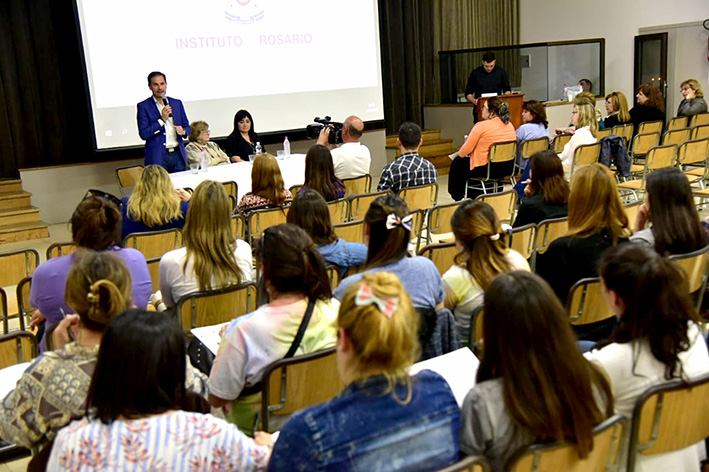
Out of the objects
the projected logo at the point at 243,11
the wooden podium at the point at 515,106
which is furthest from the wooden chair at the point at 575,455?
the wooden podium at the point at 515,106

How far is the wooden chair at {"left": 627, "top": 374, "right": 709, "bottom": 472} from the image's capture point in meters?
1.93

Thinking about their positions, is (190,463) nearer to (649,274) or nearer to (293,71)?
(649,274)

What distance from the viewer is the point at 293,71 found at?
9430 millimetres

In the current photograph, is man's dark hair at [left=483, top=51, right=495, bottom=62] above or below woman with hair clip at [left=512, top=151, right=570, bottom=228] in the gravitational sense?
above

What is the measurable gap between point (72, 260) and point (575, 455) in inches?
92.7

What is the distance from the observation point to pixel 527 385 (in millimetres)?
1763

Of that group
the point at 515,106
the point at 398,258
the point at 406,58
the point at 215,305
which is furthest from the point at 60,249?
the point at 406,58

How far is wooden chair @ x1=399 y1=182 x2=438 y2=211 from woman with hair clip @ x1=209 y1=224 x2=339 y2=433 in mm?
3319

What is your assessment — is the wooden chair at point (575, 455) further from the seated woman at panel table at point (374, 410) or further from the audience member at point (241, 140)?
the audience member at point (241, 140)

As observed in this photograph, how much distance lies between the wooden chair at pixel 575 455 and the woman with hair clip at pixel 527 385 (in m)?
0.03

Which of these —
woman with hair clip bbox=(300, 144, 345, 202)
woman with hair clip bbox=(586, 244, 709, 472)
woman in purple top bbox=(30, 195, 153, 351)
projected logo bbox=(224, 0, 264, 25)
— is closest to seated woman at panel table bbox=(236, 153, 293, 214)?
woman with hair clip bbox=(300, 144, 345, 202)

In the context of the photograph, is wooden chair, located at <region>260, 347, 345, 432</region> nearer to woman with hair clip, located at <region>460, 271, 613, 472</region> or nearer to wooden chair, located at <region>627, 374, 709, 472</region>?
woman with hair clip, located at <region>460, 271, 613, 472</region>

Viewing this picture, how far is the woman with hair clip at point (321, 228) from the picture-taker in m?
3.59

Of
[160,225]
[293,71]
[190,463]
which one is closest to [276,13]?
[293,71]
